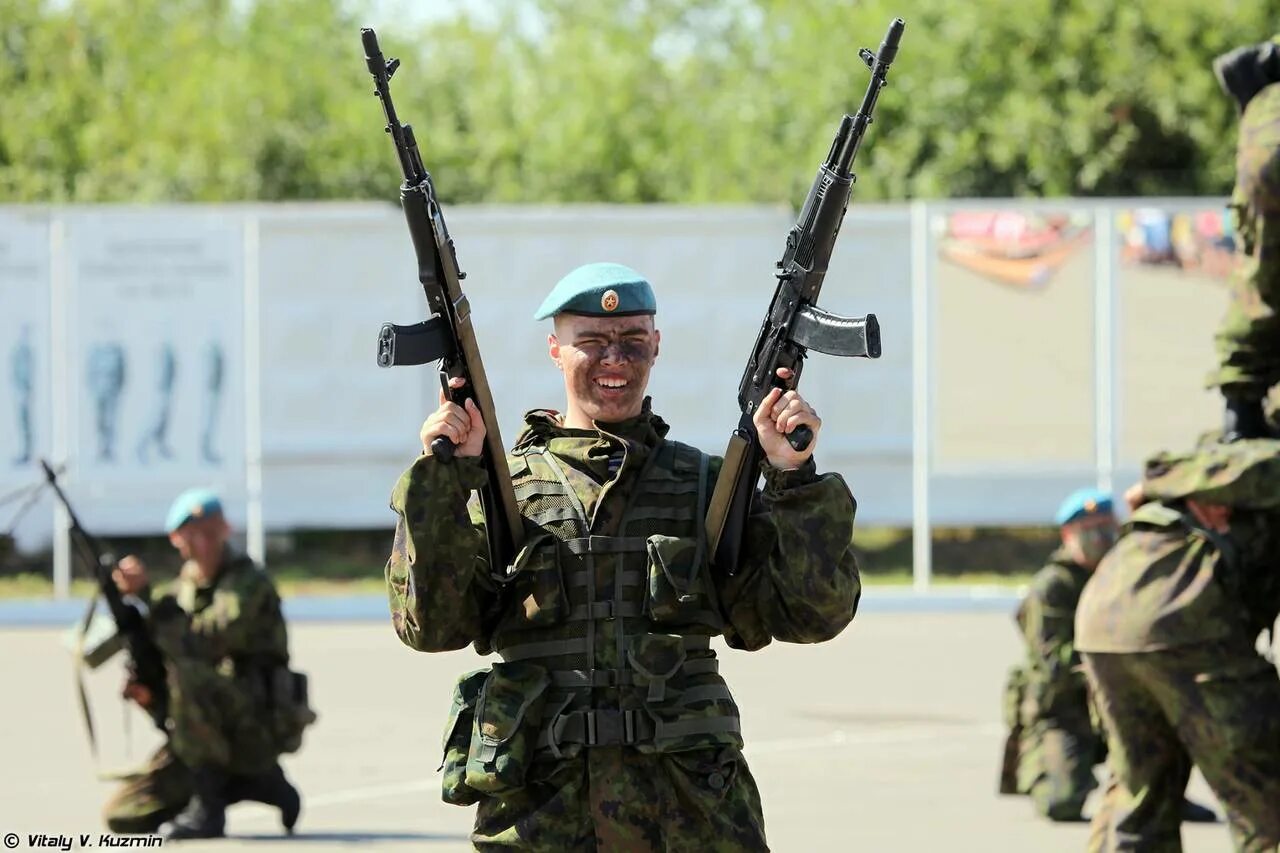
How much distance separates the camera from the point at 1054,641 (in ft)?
34.4

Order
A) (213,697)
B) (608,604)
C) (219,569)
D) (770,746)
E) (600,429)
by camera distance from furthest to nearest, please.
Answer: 1. (770,746)
2. (219,569)
3. (213,697)
4. (600,429)
5. (608,604)

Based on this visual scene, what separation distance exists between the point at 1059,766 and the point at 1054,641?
1.82 ft

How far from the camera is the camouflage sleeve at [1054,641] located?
10461 millimetres

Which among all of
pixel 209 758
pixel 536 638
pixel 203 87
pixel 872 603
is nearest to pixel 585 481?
pixel 536 638

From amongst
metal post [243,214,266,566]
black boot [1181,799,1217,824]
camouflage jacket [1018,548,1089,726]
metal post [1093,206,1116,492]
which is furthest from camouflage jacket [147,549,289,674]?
metal post [1093,206,1116,492]

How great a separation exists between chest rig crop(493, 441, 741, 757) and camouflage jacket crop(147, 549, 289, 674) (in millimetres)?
4825

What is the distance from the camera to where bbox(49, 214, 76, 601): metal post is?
2017cm

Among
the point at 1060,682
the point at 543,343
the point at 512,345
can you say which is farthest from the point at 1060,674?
the point at 512,345

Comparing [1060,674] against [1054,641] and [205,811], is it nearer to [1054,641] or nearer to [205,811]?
[1054,641]

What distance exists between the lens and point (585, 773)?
201 inches

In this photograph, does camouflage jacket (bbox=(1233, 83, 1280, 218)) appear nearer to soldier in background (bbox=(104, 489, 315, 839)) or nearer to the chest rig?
the chest rig

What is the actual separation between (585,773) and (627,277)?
1090 mm

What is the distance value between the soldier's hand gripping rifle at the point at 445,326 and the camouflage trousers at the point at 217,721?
16.1ft

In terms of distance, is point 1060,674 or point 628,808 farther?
point 1060,674
